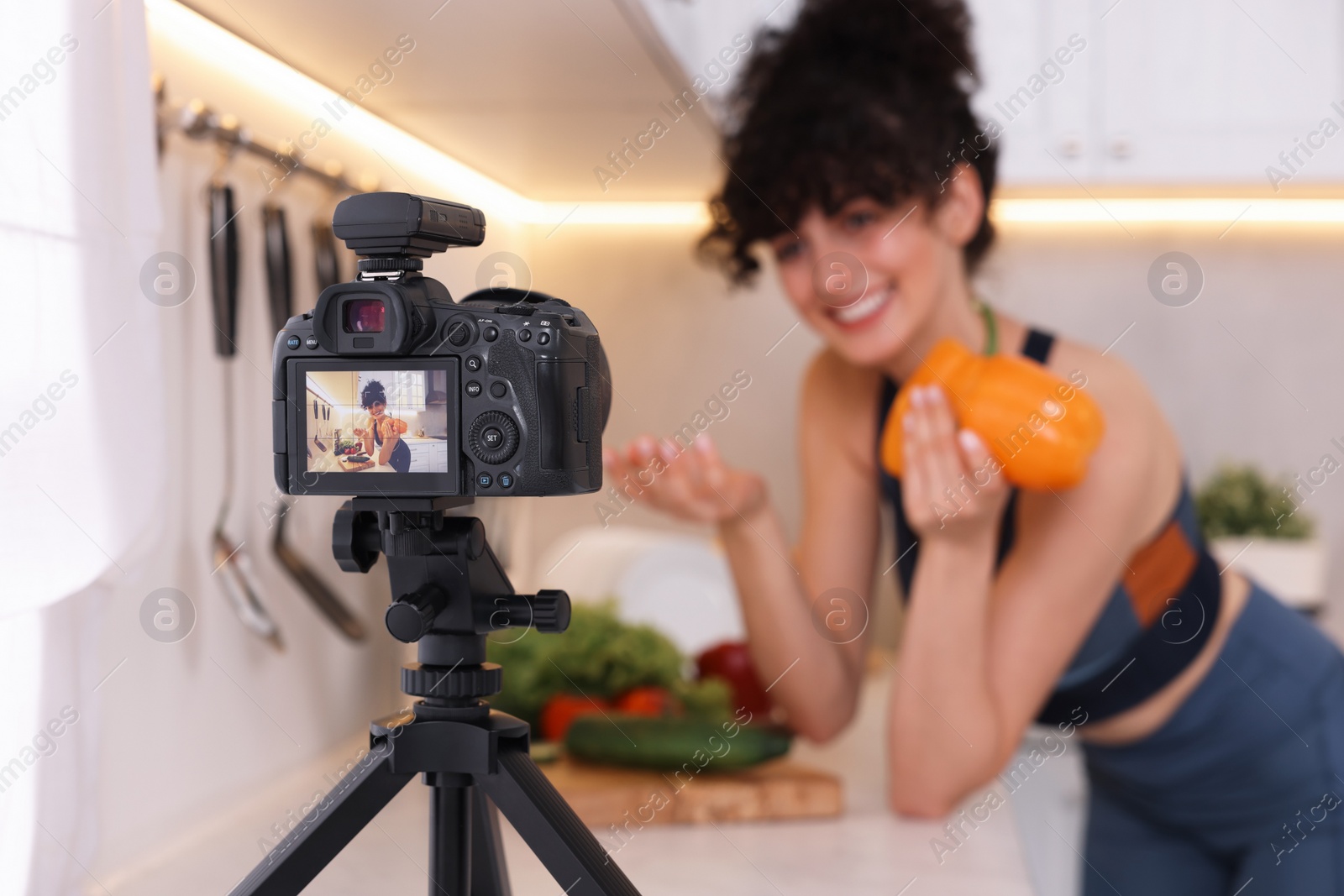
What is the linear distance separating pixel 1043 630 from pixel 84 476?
2.94ft

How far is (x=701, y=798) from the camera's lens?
3.34 ft

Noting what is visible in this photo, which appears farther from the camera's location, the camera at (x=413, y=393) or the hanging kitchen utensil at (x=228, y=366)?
the hanging kitchen utensil at (x=228, y=366)

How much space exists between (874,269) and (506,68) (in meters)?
0.45

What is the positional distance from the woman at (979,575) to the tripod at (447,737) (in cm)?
53

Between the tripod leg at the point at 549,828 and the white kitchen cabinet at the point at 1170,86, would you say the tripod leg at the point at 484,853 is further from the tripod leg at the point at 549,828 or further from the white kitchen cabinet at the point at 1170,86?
the white kitchen cabinet at the point at 1170,86

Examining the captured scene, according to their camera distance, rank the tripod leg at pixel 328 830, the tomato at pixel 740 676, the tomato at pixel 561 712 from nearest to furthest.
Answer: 1. the tripod leg at pixel 328 830
2. the tomato at pixel 561 712
3. the tomato at pixel 740 676

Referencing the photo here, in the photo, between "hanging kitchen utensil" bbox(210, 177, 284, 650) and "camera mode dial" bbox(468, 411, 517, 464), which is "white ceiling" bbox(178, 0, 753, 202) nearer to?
"hanging kitchen utensil" bbox(210, 177, 284, 650)

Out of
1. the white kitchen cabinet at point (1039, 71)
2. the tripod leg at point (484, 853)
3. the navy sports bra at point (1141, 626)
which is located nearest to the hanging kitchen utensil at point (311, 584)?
the tripod leg at point (484, 853)

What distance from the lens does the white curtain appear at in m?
0.59

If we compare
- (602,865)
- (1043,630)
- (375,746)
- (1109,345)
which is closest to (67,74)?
(375,746)

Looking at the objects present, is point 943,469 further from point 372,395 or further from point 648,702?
point 372,395

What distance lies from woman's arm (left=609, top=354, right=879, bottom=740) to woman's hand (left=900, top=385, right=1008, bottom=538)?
19 cm

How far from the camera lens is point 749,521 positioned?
121 cm

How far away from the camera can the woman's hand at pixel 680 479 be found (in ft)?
3.33
